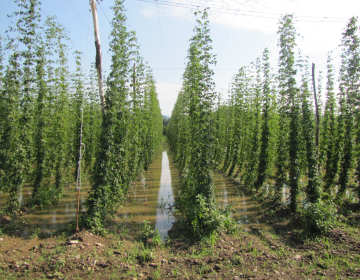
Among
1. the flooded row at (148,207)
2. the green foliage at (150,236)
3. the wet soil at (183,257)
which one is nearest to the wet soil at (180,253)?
the wet soil at (183,257)

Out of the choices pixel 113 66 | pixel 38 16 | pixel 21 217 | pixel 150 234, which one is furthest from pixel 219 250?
pixel 38 16

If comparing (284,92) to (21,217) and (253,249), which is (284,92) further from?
(21,217)

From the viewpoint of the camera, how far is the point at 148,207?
10.0 m

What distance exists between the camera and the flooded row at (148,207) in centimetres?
805

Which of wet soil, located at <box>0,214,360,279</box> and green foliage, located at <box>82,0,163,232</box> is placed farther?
green foliage, located at <box>82,0,163,232</box>

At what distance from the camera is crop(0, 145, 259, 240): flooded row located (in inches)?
317

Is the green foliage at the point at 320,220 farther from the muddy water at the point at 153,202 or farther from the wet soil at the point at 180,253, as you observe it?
the muddy water at the point at 153,202

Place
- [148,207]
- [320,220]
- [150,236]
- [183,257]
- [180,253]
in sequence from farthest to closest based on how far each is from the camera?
1. [148,207]
2. [320,220]
3. [150,236]
4. [180,253]
5. [183,257]

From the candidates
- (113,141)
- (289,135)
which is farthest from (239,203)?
(113,141)

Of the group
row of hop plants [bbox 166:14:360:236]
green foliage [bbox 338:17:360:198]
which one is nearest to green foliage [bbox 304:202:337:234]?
row of hop plants [bbox 166:14:360:236]

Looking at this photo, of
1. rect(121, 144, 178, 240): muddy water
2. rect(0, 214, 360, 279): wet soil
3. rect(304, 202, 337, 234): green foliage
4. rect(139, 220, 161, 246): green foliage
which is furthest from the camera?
rect(121, 144, 178, 240): muddy water

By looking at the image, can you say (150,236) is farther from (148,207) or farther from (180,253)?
(148,207)

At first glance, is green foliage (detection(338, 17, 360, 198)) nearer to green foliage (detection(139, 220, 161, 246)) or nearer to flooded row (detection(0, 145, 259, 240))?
flooded row (detection(0, 145, 259, 240))

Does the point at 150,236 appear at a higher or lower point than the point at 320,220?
lower
